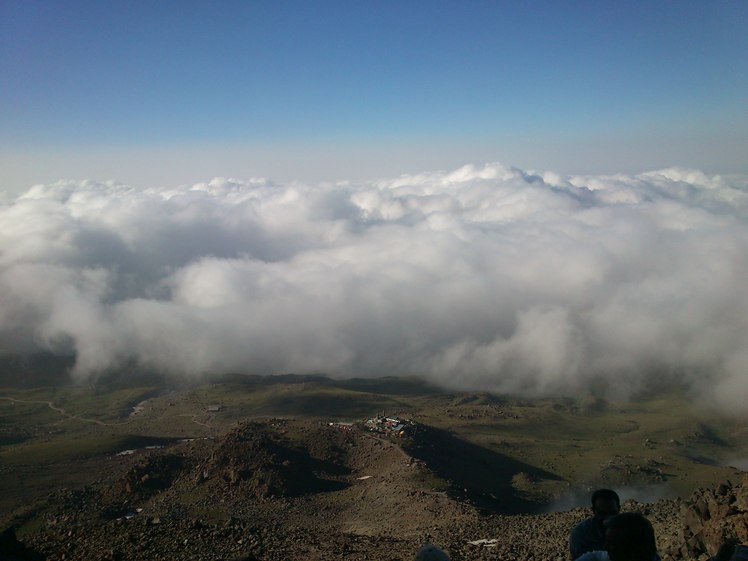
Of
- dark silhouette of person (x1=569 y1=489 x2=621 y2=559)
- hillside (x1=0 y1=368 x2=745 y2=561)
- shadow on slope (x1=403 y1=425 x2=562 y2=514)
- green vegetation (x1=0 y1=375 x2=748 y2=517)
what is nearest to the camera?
dark silhouette of person (x1=569 y1=489 x2=621 y2=559)

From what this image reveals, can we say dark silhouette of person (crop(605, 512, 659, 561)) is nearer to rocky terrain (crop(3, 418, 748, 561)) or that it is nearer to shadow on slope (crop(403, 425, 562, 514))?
rocky terrain (crop(3, 418, 748, 561))

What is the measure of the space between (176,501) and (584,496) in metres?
35.9

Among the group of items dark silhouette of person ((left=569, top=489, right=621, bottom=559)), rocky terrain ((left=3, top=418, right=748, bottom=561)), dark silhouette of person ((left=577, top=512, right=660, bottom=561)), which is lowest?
rocky terrain ((left=3, top=418, right=748, bottom=561))

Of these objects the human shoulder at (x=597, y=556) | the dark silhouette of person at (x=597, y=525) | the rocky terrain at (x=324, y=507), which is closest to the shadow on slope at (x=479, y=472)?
the rocky terrain at (x=324, y=507)

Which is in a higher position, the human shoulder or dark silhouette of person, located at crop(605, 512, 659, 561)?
dark silhouette of person, located at crop(605, 512, 659, 561)

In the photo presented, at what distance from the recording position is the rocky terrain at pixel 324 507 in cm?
2453

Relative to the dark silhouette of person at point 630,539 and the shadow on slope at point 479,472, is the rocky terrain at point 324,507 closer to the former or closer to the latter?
the shadow on slope at point 479,472

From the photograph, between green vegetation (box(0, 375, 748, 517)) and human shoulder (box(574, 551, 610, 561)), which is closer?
human shoulder (box(574, 551, 610, 561))

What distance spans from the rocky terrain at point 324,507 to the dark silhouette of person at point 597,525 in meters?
13.2

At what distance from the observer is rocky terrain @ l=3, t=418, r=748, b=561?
24531 mm

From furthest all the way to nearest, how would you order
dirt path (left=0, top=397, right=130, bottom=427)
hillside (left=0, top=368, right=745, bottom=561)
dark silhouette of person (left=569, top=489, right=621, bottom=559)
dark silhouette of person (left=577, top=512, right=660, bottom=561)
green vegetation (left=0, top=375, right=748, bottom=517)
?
dirt path (left=0, top=397, right=130, bottom=427) → green vegetation (left=0, top=375, right=748, bottom=517) → hillside (left=0, top=368, right=745, bottom=561) → dark silhouette of person (left=569, top=489, right=621, bottom=559) → dark silhouette of person (left=577, top=512, right=660, bottom=561)

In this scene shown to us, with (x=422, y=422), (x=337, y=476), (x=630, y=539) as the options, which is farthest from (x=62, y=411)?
(x=630, y=539)

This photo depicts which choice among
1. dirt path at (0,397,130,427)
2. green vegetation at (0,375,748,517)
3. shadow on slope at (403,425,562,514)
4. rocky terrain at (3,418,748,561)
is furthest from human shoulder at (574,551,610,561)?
dirt path at (0,397,130,427)

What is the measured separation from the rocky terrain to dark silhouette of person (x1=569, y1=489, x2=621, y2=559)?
43.2ft
